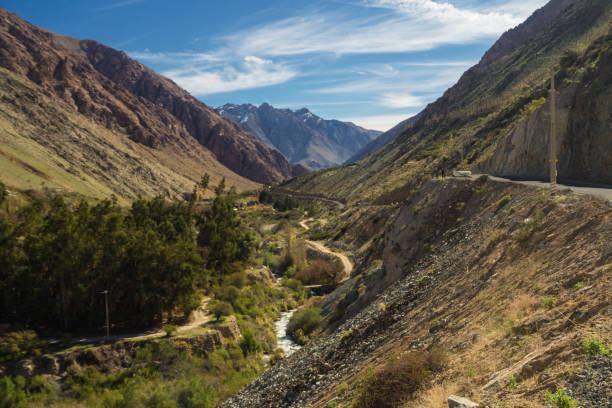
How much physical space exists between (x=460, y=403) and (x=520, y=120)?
96.3 ft

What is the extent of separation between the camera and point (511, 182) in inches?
878

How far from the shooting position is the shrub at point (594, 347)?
7.04 metres

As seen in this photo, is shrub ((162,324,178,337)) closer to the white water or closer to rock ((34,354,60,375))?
rock ((34,354,60,375))

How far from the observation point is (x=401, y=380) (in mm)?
10031

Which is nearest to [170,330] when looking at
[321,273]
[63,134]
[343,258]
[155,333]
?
[155,333]

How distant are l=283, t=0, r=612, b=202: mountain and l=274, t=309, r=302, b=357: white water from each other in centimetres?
2184

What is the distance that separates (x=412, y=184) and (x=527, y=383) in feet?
179

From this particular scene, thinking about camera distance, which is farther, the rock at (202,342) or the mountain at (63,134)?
the mountain at (63,134)

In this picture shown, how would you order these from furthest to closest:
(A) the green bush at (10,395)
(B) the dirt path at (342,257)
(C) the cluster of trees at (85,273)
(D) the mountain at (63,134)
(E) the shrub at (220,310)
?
(D) the mountain at (63,134), (B) the dirt path at (342,257), (E) the shrub at (220,310), (C) the cluster of trees at (85,273), (A) the green bush at (10,395)

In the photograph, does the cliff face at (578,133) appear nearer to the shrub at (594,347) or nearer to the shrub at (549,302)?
the shrub at (549,302)

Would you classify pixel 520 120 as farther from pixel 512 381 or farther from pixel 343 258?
pixel 512 381

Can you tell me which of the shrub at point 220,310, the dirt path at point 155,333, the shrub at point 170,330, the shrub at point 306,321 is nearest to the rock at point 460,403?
the shrub at point 306,321

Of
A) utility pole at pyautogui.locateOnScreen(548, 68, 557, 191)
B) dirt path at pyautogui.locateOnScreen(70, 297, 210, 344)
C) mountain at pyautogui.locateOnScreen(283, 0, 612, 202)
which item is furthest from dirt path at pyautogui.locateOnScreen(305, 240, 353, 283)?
utility pole at pyautogui.locateOnScreen(548, 68, 557, 191)

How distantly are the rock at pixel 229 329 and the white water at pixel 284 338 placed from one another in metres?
4.09
